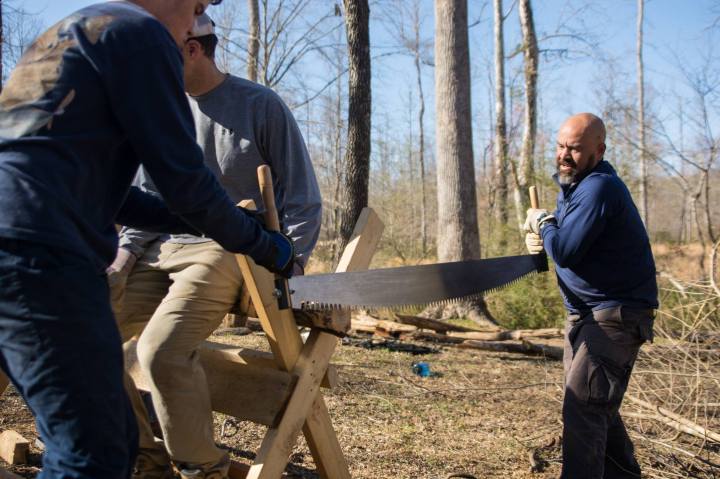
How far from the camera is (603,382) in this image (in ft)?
10.5

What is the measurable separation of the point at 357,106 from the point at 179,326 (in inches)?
252

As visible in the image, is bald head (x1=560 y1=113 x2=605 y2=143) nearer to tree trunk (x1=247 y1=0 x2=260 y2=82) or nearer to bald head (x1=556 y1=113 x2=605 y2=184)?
bald head (x1=556 y1=113 x2=605 y2=184)

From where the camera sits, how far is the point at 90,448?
171 cm

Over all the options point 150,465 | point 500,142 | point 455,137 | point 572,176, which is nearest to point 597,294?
point 572,176

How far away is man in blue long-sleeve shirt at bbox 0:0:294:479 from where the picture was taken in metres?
1.67

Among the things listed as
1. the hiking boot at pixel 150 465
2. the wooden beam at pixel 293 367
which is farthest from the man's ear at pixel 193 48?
the hiking boot at pixel 150 465

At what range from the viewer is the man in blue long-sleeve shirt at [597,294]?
10.5 feet

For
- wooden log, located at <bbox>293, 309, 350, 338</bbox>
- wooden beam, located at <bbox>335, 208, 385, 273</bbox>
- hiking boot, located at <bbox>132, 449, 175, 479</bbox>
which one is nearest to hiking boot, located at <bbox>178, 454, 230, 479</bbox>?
hiking boot, located at <bbox>132, 449, 175, 479</bbox>

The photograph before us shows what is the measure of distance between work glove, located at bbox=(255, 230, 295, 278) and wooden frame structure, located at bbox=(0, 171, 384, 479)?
0.27m

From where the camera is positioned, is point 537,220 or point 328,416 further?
point 537,220

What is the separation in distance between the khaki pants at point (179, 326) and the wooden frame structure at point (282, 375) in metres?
0.20

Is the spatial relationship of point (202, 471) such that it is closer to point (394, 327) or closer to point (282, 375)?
point (282, 375)

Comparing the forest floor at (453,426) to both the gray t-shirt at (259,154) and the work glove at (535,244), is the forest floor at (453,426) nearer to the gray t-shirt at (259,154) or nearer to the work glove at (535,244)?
the work glove at (535,244)

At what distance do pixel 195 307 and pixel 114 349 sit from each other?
1.13 m
